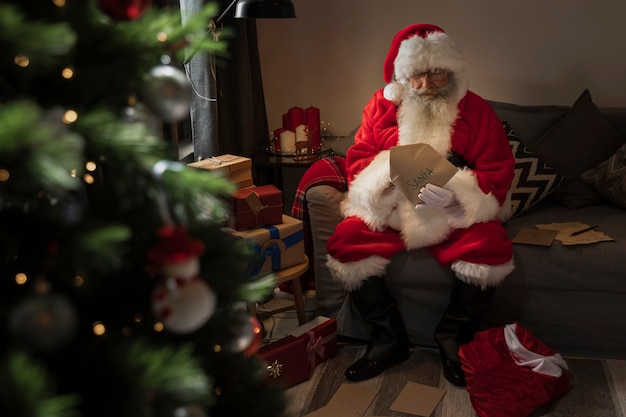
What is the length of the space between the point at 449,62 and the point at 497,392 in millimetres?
1213

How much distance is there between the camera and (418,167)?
8.33 feet

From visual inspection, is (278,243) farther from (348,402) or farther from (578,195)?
(578,195)

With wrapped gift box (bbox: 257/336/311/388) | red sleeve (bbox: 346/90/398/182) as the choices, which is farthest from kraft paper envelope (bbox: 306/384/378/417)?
red sleeve (bbox: 346/90/398/182)

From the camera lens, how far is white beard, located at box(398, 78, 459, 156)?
2.74 m

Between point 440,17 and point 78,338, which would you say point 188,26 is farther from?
point 440,17

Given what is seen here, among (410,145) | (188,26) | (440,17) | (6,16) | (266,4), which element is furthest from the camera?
(440,17)

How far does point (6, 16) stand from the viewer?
2.68 feet

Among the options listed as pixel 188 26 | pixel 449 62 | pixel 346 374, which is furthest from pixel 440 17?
pixel 188 26

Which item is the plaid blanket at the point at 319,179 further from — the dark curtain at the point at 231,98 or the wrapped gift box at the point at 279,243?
the dark curtain at the point at 231,98

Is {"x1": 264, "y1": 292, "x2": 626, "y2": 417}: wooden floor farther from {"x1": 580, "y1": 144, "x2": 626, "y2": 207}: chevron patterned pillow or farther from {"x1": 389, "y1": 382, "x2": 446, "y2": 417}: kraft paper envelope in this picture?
{"x1": 580, "y1": 144, "x2": 626, "y2": 207}: chevron patterned pillow

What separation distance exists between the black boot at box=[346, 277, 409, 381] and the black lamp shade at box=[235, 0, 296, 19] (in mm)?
1084

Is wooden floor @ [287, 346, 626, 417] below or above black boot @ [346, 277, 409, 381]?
below

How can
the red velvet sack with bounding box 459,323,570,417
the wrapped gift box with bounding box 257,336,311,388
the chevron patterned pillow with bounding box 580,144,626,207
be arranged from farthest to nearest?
the chevron patterned pillow with bounding box 580,144,626,207, the wrapped gift box with bounding box 257,336,311,388, the red velvet sack with bounding box 459,323,570,417

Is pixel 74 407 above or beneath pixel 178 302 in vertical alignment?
beneath
